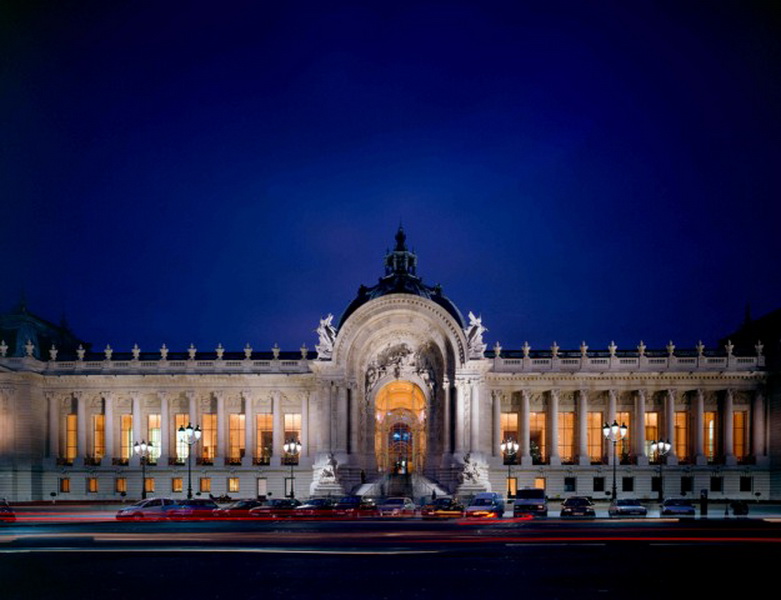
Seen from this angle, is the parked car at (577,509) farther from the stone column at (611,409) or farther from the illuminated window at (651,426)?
the illuminated window at (651,426)

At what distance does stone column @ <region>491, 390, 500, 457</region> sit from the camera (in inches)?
2855

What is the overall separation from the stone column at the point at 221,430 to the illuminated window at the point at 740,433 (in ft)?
129

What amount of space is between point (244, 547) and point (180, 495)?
152ft

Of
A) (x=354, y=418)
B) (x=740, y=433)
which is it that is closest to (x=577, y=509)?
(x=354, y=418)

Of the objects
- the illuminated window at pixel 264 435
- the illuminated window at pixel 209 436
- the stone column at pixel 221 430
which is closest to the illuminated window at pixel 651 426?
the illuminated window at pixel 264 435

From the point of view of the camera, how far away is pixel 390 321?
7119 cm

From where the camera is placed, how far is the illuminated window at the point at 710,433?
73125 mm

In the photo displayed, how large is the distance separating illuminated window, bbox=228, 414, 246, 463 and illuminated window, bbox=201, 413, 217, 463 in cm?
118

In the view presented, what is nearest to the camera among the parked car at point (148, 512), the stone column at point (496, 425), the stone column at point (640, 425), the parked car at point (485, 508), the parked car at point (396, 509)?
the parked car at point (148, 512)

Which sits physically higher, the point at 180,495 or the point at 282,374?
the point at 282,374

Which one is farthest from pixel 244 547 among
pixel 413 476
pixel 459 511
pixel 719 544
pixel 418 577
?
pixel 413 476

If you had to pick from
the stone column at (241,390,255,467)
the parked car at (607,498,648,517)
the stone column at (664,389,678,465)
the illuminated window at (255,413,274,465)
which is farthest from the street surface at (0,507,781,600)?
the illuminated window at (255,413,274,465)

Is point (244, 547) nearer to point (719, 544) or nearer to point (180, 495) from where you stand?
point (719, 544)

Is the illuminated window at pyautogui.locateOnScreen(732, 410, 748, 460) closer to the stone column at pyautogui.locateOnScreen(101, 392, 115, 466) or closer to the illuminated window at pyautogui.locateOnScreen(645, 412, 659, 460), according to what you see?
the illuminated window at pyautogui.locateOnScreen(645, 412, 659, 460)
